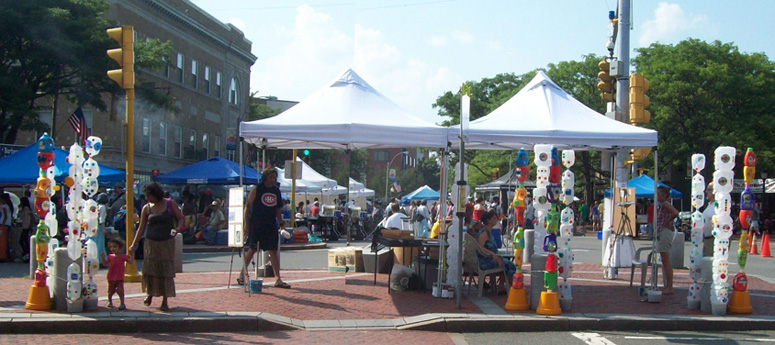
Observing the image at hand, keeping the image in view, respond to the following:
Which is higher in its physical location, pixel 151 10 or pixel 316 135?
pixel 151 10

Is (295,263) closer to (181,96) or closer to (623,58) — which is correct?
(623,58)

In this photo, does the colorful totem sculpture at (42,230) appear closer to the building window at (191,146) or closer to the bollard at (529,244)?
the bollard at (529,244)

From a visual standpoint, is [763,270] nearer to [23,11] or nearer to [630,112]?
[630,112]

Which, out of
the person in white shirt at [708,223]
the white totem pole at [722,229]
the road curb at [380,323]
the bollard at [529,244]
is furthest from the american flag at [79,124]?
the white totem pole at [722,229]

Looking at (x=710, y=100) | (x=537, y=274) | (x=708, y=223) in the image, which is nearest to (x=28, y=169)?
(x=537, y=274)

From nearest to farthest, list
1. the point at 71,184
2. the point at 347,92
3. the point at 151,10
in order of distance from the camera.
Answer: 1. the point at 71,184
2. the point at 347,92
3. the point at 151,10

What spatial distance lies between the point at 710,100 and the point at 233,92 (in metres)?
29.3

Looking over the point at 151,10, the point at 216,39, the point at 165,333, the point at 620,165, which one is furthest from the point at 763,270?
the point at 216,39

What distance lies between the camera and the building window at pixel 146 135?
37400 mm

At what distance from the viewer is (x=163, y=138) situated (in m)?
39.5

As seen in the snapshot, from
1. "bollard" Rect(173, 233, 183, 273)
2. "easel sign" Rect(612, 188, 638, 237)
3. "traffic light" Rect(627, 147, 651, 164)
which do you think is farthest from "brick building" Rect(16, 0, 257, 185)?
"easel sign" Rect(612, 188, 638, 237)

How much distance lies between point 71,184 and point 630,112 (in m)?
10.7

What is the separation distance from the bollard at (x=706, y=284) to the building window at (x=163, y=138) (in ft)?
111

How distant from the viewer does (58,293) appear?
29.2 ft
